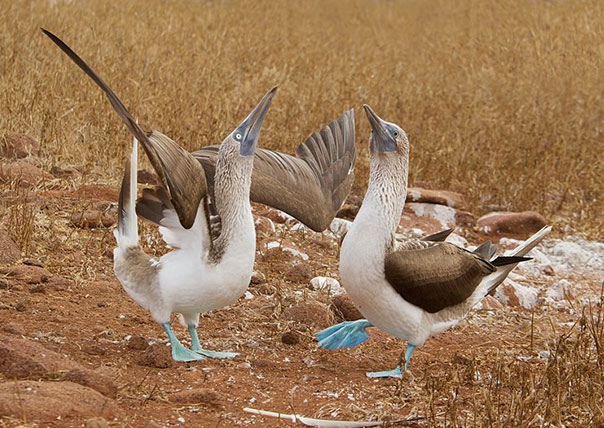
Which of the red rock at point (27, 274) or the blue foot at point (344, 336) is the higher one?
the red rock at point (27, 274)

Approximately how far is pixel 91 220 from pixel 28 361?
2.33 m

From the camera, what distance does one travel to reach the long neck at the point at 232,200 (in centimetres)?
417

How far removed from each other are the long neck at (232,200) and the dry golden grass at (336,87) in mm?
2853

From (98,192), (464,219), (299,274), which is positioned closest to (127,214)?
(299,274)

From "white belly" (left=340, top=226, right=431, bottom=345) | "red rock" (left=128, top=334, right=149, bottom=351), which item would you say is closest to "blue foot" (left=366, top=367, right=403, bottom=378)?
"white belly" (left=340, top=226, right=431, bottom=345)

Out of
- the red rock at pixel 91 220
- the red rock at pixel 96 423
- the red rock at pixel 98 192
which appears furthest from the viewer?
the red rock at pixel 98 192

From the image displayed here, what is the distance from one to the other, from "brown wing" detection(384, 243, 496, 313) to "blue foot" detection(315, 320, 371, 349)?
1.29 ft

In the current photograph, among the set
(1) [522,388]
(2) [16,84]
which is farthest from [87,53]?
(1) [522,388]

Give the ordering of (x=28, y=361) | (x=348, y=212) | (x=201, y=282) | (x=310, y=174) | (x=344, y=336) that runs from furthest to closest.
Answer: (x=348, y=212)
(x=310, y=174)
(x=344, y=336)
(x=201, y=282)
(x=28, y=361)

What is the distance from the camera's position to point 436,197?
25.0ft

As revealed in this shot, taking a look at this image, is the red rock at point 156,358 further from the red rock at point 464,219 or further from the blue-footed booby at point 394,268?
the red rock at point 464,219

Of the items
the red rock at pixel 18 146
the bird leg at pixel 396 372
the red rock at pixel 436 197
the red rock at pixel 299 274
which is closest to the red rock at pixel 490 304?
the red rock at pixel 299 274

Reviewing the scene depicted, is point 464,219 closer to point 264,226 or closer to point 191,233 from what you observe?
point 264,226

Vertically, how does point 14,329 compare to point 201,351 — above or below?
above
